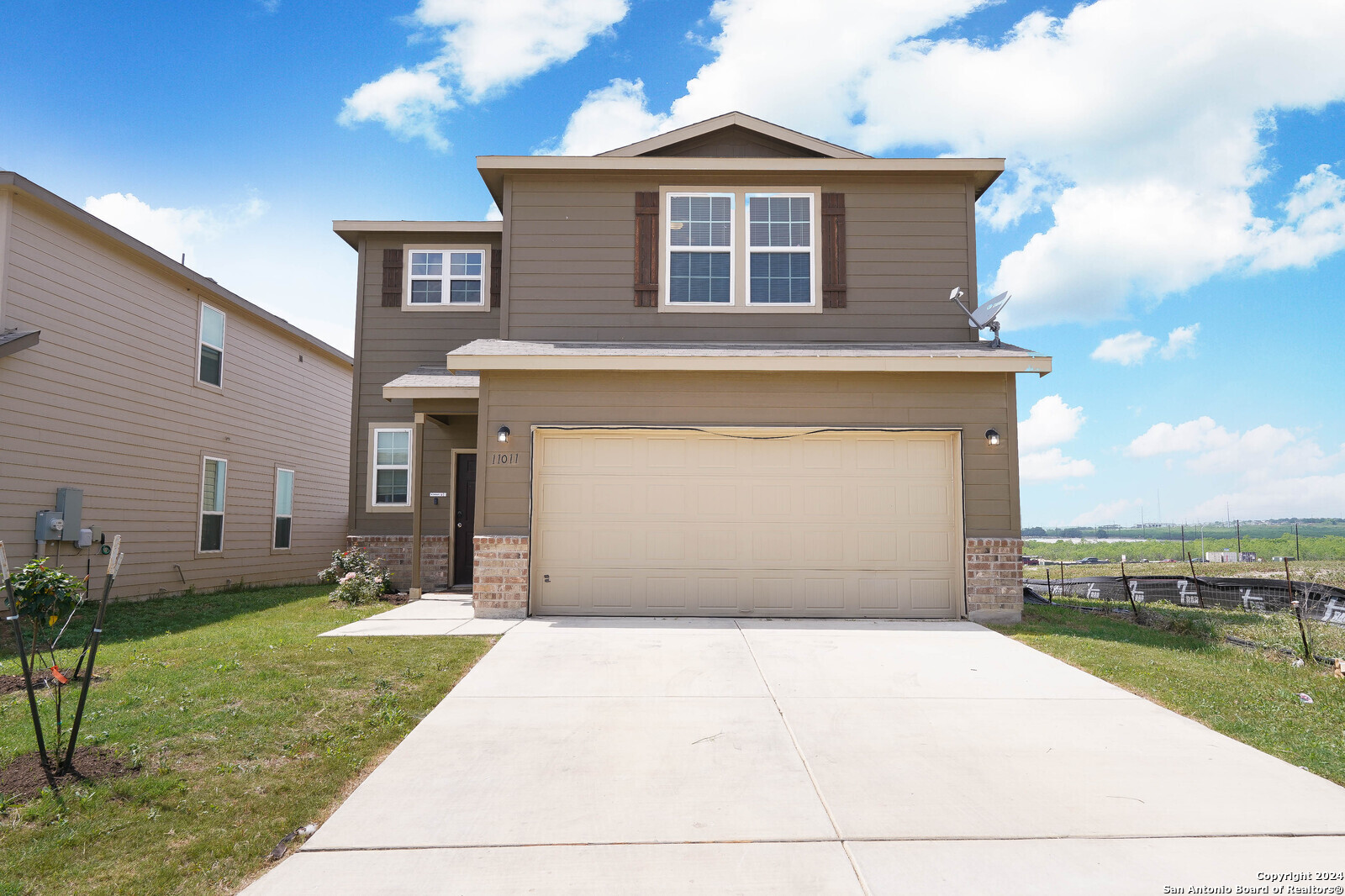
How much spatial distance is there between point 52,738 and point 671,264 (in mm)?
7802

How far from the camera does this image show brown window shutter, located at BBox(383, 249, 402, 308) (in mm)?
12758

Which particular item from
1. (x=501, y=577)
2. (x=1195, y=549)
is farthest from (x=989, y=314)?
(x=1195, y=549)

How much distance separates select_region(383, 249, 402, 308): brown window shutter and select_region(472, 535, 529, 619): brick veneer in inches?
229

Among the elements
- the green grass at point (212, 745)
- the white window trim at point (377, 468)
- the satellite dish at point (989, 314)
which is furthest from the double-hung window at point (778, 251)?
the white window trim at point (377, 468)

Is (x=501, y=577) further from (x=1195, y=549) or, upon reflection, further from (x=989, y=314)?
(x=1195, y=549)

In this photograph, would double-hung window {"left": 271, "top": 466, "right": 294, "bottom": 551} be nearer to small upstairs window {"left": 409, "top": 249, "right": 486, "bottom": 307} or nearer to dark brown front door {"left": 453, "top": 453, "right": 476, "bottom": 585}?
dark brown front door {"left": 453, "top": 453, "right": 476, "bottom": 585}

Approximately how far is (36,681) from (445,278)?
8.47m

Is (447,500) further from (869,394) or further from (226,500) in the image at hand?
(869,394)

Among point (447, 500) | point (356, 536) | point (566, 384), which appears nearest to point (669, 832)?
point (566, 384)

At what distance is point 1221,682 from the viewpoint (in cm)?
609

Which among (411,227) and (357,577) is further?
(411,227)

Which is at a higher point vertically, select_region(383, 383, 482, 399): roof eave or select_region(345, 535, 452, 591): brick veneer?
select_region(383, 383, 482, 399): roof eave

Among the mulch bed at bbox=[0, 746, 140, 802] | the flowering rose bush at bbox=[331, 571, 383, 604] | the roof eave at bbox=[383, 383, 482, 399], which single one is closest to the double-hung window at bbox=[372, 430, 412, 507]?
the flowering rose bush at bbox=[331, 571, 383, 604]

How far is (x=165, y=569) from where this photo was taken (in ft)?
39.0
